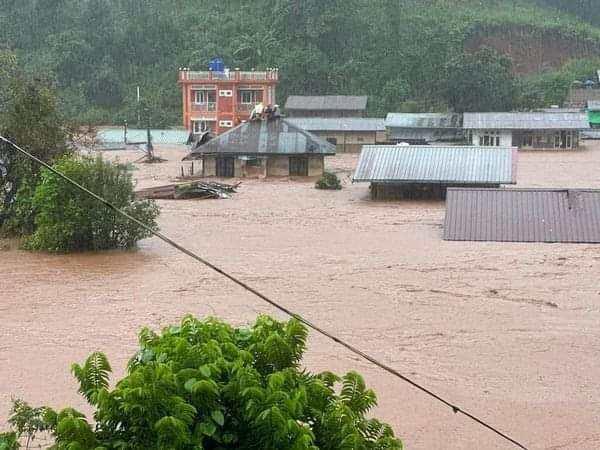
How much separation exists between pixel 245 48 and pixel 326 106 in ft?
25.3

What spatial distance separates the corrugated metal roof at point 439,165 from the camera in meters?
26.5

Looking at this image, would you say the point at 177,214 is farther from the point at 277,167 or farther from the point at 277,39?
the point at 277,39

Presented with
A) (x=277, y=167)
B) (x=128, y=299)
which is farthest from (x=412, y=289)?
(x=277, y=167)

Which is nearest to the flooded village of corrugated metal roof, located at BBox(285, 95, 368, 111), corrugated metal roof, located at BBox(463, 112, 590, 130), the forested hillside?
corrugated metal roof, located at BBox(463, 112, 590, 130)

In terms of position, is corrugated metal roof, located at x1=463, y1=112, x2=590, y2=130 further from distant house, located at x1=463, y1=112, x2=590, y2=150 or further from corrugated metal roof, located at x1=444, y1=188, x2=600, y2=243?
corrugated metal roof, located at x1=444, y1=188, x2=600, y2=243

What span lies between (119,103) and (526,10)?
37.9 m

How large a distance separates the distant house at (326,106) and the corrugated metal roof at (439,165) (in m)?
26.9

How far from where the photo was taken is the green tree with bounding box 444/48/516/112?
51.7 meters

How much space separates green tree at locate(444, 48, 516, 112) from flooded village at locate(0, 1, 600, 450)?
17.8 metres

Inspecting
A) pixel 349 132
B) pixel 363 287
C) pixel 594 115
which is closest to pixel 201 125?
pixel 349 132

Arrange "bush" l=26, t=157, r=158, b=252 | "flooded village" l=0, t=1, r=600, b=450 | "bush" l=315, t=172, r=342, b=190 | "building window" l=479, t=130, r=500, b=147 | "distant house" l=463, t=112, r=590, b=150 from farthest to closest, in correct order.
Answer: "building window" l=479, t=130, r=500, b=147
"distant house" l=463, t=112, r=590, b=150
"bush" l=315, t=172, r=342, b=190
"bush" l=26, t=157, r=158, b=252
"flooded village" l=0, t=1, r=600, b=450

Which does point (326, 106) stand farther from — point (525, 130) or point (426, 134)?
point (525, 130)

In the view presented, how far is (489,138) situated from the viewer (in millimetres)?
46906

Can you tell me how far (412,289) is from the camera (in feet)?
52.4
